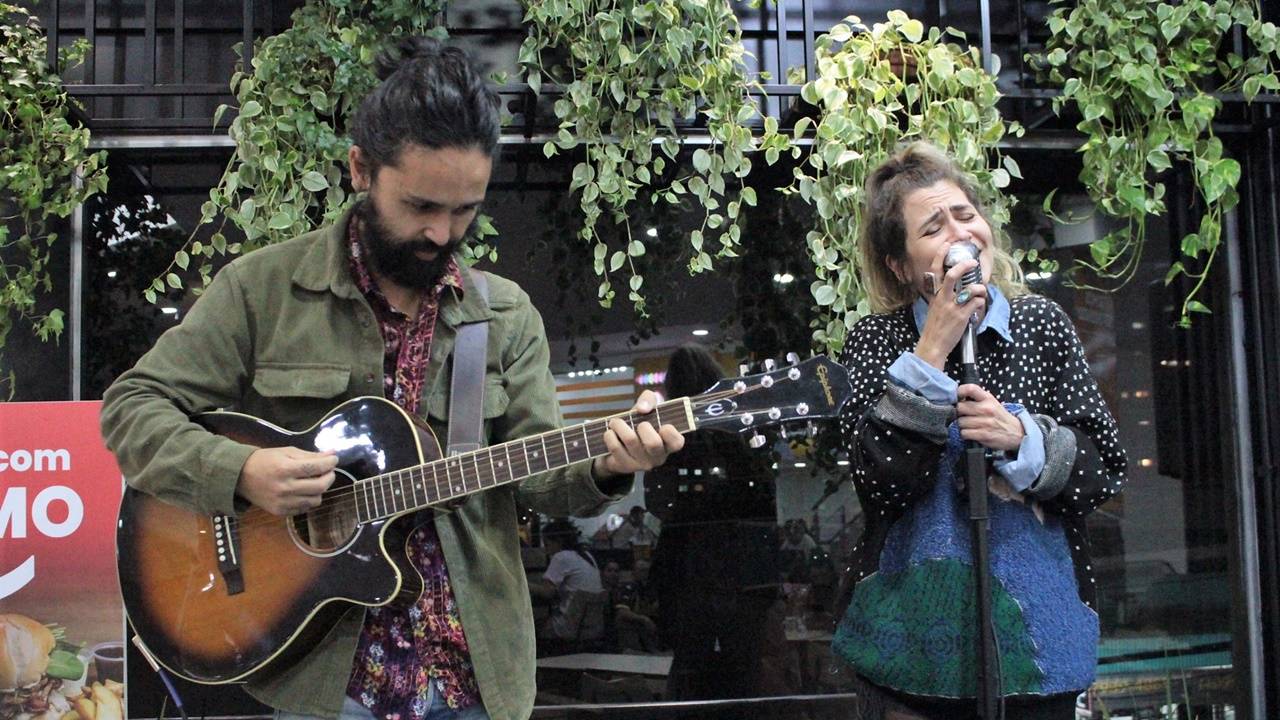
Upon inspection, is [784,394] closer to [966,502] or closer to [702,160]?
[966,502]

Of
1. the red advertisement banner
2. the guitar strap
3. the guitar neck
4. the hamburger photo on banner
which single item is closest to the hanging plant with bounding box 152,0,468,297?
the red advertisement banner

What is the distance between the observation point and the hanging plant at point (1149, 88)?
3404 mm

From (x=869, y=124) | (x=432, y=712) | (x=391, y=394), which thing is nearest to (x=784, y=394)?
(x=391, y=394)

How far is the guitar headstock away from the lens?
77.3 inches

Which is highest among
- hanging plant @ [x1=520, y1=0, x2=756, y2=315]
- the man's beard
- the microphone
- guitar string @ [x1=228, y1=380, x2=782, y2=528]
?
hanging plant @ [x1=520, y1=0, x2=756, y2=315]

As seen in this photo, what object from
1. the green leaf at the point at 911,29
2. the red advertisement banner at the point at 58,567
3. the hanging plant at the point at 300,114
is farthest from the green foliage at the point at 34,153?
the green leaf at the point at 911,29

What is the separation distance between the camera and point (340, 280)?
2.01 m

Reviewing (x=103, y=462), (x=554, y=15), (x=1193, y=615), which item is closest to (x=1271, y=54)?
(x=1193, y=615)

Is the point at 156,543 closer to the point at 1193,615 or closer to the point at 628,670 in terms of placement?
the point at 628,670

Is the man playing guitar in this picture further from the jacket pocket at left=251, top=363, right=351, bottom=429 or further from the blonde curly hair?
the blonde curly hair

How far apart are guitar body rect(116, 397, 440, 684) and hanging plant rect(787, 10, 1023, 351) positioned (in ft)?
5.36

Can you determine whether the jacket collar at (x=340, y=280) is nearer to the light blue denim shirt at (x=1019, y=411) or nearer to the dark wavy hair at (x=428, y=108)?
the dark wavy hair at (x=428, y=108)

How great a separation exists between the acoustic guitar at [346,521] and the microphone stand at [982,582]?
9.8 inches

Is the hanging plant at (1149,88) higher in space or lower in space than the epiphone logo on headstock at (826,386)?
higher
